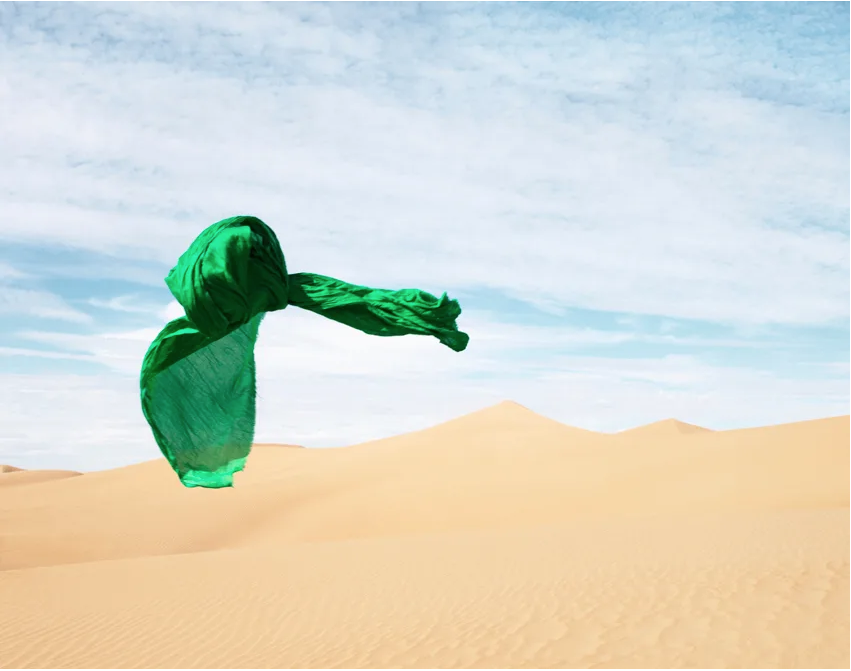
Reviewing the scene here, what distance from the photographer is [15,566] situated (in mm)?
20969

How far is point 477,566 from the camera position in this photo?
13.9 meters

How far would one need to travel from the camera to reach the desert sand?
9258mm

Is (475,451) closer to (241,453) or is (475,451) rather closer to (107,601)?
(107,601)

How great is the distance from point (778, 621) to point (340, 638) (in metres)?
5.11

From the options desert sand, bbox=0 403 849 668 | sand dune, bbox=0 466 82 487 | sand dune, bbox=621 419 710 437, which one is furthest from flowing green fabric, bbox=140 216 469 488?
sand dune, bbox=0 466 82 487

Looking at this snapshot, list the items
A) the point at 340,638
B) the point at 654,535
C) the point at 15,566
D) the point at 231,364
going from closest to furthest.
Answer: the point at 231,364, the point at 340,638, the point at 654,535, the point at 15,566

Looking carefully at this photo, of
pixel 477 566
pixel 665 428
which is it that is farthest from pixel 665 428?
pixel 477 566

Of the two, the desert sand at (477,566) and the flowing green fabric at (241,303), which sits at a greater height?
the flowing green fabric at (241,303)

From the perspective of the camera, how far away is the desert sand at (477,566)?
926 cm

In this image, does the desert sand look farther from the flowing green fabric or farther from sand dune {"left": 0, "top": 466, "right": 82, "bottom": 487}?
sand dune {"left": 0, "top": 466, "right": 82, "bottom": 487}

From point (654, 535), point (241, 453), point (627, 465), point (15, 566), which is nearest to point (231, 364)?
point (241, 453)

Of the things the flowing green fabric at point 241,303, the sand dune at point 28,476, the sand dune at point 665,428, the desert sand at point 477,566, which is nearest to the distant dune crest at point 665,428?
the sand dune at point 665,428

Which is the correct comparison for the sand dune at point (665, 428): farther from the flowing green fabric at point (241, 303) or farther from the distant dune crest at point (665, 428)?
the flowing green fabric at point (241, 303)

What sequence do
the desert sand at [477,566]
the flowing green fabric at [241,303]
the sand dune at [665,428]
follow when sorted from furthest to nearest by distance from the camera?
the sand dune at [665,428], the desert sand at [477,566], the flowing green fabric at [241,303]
